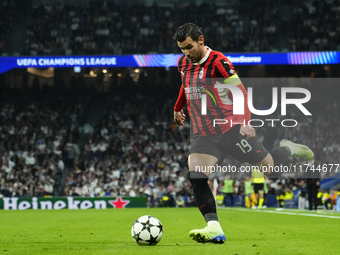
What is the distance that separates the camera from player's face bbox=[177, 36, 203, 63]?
5277 millimetres

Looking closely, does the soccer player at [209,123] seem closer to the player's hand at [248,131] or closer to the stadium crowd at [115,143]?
the player's hand at [248,131]

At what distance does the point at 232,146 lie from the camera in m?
5.42

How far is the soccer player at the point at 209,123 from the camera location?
208 inches

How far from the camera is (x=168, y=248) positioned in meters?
5.19

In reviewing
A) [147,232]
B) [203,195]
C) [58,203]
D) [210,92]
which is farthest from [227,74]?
[58,203]

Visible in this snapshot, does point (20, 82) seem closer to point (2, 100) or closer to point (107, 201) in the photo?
point (2, 100)

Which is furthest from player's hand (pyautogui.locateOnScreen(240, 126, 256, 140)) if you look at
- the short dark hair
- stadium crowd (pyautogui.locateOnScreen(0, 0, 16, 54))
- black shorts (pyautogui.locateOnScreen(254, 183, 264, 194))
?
stadium crowd (pyautogui.locateOnScreen(0, 0, 16, 54))

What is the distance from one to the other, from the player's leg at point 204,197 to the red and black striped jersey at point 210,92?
13.5 inches

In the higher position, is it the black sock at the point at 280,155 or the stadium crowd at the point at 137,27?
the stadium crowd at the point at 137,27

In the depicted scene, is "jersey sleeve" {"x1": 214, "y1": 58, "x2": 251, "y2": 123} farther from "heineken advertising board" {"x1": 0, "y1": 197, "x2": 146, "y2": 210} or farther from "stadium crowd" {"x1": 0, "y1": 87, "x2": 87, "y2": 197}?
"stadium crowd" {"x1": 0, "y1": 87, "x2": 87, "y2": 197}

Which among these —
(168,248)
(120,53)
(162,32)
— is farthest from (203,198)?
(162,32)

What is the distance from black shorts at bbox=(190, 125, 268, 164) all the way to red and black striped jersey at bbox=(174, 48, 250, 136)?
0.24 ft

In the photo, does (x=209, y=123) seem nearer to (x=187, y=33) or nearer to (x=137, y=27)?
(x=187, y=33)

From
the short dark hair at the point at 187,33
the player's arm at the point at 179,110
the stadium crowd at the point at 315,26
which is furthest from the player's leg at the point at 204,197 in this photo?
the stadium crowd at the point at 315,26
